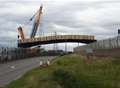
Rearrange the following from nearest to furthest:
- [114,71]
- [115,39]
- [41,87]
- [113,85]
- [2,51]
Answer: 1. [113,85]
2. [41,87]
3. [114,71]
4. [115,39]
5. [2,51]

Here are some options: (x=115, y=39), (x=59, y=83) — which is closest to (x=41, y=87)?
(x=59, y=83)

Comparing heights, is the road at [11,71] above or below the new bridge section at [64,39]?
below

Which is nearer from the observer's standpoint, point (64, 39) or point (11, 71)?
point (11, 71)

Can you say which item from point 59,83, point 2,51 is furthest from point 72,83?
point 2,51

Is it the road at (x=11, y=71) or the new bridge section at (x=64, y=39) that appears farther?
the new bridge section at (x=64, y=39)

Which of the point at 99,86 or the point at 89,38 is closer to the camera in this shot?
the point at 99,86

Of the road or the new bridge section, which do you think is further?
the new bridge section

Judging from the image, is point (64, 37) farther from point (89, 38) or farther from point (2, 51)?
point (2, 51)

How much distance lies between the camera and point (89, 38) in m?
168

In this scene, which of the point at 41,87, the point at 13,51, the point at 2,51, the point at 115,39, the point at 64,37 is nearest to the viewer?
the point at 41,87

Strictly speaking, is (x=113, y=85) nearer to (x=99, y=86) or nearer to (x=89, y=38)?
(x=99, y=86)

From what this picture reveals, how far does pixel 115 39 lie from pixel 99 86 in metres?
23.6

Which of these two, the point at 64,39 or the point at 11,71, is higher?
the point at 64,39

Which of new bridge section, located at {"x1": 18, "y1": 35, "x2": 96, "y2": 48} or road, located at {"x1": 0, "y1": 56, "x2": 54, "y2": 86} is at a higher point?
new bridge section, located at {"x1": 18, "y1": 35, "x2": 96, "y2": 48}
